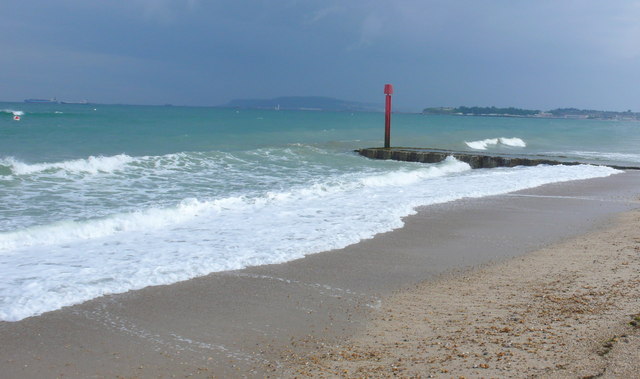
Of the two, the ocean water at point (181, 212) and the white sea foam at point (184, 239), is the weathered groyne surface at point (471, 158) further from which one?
the white sea foam at point (184, 239)

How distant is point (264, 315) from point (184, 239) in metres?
3.29

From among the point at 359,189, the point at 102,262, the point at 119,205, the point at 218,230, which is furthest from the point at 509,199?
the point at 102,262

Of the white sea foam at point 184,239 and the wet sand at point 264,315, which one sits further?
the white sea foam at point 184,239

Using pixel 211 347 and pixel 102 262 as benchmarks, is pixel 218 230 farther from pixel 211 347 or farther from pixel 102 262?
pixel 211 347

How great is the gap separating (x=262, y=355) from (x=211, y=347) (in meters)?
0.42

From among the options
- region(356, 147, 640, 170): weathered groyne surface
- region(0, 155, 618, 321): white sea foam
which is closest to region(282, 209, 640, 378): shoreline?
region(0, 155, 618, 321): white sea foam

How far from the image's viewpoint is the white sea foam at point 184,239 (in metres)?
5.87

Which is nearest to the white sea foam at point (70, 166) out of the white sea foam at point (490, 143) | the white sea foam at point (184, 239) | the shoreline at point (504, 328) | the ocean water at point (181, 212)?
the ocean water at point (181, 212)

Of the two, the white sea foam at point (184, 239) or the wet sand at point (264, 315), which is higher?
the white sea foam at point (184, 239)

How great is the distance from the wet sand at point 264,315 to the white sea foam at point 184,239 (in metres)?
0.35

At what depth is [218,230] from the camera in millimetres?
8727

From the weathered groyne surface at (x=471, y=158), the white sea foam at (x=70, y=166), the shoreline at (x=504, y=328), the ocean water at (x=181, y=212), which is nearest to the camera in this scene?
the shoreline at (x=504, y=328)

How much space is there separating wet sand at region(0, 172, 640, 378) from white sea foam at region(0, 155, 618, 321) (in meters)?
0.35

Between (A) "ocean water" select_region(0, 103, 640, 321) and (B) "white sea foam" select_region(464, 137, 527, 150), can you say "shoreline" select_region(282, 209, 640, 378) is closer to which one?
(A) "ocean water" select_region(0, 103, 640, 321)
